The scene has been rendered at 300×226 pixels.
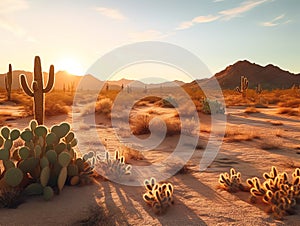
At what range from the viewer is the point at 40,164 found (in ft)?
16.6

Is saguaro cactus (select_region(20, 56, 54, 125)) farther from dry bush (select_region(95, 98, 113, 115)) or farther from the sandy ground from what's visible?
dry bush (select_region(95, 98, 113, 115))

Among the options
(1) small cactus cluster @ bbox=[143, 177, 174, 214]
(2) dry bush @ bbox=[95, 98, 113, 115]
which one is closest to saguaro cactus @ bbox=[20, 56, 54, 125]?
(1) small cactus cluster @ bbox=[143, 177, 174, 214]

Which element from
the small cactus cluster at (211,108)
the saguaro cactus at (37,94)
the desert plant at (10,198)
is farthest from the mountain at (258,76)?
the desert plant at (10,198)

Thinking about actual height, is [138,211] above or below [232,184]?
below

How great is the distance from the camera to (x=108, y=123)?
14.4 metres

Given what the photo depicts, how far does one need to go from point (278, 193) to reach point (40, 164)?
375cm

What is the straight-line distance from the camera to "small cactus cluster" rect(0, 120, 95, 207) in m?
4.87

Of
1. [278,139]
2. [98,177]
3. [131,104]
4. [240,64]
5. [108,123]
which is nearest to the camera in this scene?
[98,177]

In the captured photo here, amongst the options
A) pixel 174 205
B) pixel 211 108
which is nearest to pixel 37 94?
pixel 174 205

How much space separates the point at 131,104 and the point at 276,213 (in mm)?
18965

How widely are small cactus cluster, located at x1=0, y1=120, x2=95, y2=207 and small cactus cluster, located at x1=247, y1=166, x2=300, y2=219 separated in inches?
120

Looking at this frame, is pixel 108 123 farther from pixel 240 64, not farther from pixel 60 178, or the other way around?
pixel 240 64

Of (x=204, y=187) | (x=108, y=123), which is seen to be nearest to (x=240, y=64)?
(x=108, y=123)

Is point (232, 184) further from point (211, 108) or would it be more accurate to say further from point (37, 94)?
point (211, 108)
